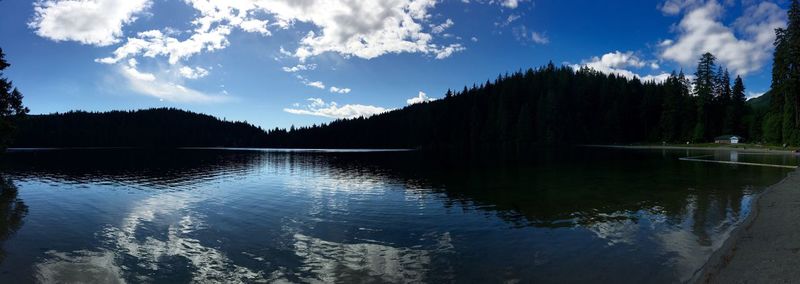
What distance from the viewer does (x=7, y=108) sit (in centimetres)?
5991

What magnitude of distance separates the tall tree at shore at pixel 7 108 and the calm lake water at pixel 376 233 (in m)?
Result: 20.6

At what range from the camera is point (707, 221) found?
24.2 m

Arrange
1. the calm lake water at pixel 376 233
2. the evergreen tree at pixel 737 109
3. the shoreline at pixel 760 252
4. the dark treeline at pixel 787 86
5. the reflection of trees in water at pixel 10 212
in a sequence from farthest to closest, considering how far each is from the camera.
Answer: the evergreen tree at pixel 737 109
the dark treeline at pixel 787 86
the reflection of trees in water at pixel 10 212
the calm lake water at pixel 376 233
the shoreline at pixel 760 252

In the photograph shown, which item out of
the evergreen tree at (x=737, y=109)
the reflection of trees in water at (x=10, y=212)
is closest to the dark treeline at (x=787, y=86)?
the evergreen tree at (x=737, y=109)

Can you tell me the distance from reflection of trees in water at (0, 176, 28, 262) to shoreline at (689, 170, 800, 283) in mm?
29271

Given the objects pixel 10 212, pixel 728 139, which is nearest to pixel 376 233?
pixel 10 212

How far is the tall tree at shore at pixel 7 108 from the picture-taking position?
56991mm

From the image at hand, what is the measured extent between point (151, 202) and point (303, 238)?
69.3 feet

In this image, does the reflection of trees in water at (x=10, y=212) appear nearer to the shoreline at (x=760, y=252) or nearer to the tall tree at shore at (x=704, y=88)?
the shoreline at (x=760, y=252)

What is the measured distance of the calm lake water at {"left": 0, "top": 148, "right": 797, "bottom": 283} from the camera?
16.4 metres

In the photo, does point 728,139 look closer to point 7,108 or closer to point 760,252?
point 760,252

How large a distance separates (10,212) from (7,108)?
1609 inches

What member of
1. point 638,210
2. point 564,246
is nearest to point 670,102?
point 638,210

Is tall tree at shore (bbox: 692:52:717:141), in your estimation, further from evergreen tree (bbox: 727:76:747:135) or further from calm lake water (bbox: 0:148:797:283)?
calm lake water (bbox: 0:148:797:283)
